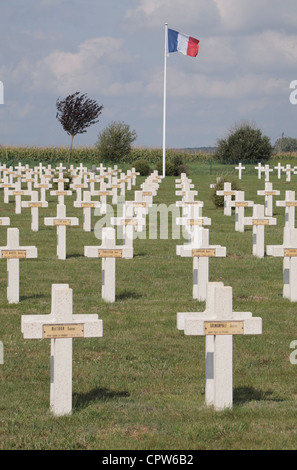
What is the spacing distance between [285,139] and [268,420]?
10583 cm

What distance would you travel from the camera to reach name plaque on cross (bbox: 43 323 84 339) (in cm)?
636

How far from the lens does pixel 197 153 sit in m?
72.5

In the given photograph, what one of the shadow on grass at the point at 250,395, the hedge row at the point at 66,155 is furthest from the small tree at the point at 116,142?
the shadow on grass at the point at 250,395

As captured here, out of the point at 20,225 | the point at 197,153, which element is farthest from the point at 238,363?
the point at 197,153

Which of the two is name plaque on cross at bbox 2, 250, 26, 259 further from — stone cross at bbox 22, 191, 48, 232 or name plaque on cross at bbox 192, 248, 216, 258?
stone cross at bbox 22, 191, 48, 232

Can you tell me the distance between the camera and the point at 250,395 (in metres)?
7.27

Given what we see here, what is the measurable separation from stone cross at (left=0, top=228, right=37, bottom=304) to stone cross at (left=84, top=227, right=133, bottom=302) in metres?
0.85

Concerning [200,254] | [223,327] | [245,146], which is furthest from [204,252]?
[245,146]

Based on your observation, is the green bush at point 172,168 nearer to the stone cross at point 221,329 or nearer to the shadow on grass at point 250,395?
the shadow on grass at point 250,395

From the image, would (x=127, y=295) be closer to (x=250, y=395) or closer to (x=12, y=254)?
(x=12, y=254)

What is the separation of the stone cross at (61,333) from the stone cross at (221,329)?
821 mm

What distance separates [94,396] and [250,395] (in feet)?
4.64

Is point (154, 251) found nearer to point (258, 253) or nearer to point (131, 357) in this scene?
point (258, 253)

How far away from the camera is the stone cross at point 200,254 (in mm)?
11383
